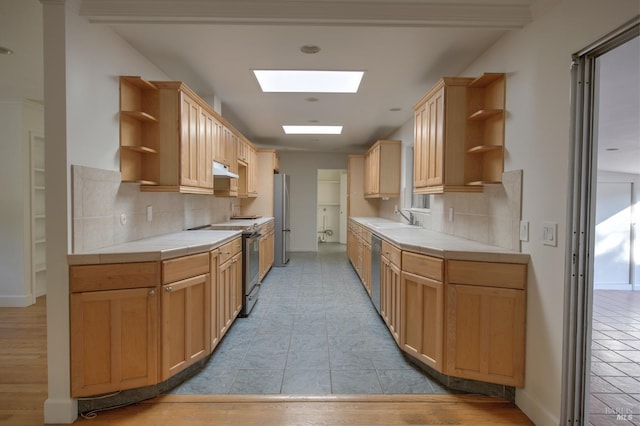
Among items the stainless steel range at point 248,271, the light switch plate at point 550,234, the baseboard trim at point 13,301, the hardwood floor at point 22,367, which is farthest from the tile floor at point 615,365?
the baseboard trim at point 13,301

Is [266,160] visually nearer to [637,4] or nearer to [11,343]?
[11,343]

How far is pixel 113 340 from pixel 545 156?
2.77m

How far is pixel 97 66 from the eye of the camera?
2.38m

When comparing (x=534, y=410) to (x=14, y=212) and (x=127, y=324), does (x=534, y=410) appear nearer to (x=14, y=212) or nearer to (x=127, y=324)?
(x=127, y=324)

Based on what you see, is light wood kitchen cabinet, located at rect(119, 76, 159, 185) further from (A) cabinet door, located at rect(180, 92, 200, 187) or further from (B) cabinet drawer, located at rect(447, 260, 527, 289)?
(B) cabinet drawer, located at rect(447, 260, 527, 289)

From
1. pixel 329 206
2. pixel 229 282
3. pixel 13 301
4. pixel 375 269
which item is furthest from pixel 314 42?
pixel 329 206

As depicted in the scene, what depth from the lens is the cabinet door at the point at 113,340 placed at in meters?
2.13

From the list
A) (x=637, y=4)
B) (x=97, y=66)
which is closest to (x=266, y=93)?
(x=97, y=66)

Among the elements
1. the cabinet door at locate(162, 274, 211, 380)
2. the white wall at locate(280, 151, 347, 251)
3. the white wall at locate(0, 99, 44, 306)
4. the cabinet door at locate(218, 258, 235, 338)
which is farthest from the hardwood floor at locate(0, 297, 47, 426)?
the white wall at locate(280, 151, 347, 251)

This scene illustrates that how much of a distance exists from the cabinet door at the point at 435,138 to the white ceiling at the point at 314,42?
39cm

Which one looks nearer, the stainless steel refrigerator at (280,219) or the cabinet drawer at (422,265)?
the cabinet drawer at (422,265)

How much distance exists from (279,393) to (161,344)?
823 mm

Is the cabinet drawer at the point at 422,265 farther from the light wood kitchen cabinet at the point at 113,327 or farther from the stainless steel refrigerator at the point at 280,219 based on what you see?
the stainless steel refrigerator at the point at 280,219

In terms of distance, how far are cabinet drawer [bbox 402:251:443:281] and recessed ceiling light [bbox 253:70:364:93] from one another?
6.66 ft
